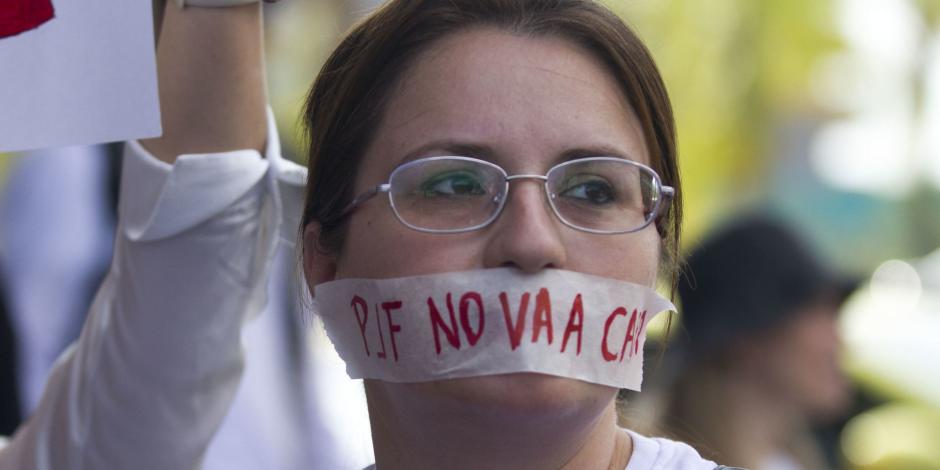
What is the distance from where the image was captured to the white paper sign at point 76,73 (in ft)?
6.53

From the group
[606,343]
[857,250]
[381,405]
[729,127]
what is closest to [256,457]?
[381,405]

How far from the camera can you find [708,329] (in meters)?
4.46

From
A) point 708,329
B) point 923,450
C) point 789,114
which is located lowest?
point 923,450

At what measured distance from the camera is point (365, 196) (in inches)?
78.0

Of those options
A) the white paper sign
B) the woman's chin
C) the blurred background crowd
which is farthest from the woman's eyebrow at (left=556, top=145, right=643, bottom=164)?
the blurred background crowd

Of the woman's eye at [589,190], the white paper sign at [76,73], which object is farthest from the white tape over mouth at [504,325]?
the white paper sign at [76,73]

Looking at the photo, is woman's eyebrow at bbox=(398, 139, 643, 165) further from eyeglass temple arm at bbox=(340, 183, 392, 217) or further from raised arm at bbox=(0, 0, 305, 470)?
raised arm at bbox=(0, 0, 305, 470)

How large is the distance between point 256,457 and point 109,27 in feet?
5.22

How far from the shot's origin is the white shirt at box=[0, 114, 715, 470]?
2361mm

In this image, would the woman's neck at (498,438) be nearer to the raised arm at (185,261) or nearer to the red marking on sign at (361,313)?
the red marking on sign at (361,313)

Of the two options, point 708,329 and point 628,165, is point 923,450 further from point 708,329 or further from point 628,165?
point 628,165

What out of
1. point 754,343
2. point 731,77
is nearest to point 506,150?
point 754,343

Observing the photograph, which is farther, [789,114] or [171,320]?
Result: [789,114]

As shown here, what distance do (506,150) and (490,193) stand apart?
7cm
